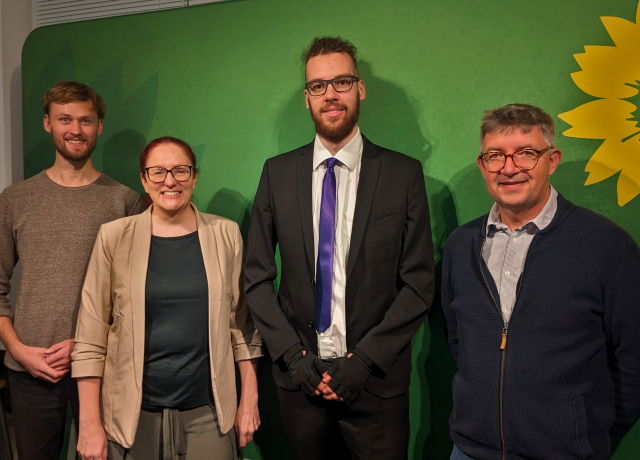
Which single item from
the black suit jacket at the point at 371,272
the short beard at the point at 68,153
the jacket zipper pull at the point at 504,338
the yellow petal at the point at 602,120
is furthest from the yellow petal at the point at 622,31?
the short beard at the point at 68,153

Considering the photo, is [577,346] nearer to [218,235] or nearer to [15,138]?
[218,235]

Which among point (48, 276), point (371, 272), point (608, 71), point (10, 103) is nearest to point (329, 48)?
point (371, 272)

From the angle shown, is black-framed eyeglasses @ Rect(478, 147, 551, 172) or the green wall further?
the green wall

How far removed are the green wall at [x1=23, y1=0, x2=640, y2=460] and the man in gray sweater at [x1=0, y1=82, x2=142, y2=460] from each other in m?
0.54

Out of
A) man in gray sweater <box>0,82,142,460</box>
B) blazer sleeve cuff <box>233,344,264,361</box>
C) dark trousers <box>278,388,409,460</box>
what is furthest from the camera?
man in gray sweater <box>0,82,142,460</box>

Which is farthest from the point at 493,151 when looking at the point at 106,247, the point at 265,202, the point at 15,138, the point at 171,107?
the point at 15,138

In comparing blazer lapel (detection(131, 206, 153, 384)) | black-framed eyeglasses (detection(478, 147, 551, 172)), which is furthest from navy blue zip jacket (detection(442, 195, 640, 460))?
blazer lapel (detection(131, 206, 153, 384))

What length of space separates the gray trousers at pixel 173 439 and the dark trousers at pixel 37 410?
53 cm

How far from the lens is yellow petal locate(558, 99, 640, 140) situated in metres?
2.20

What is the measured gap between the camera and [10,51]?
3471mm

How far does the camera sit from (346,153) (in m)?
2.13

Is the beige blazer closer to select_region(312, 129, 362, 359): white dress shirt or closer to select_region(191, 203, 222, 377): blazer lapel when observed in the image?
select_region(191, 203, 222, 377): blazer lapel

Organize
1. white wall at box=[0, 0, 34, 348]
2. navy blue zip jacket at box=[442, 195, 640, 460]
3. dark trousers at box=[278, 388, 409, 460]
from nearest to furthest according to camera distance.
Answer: navy blue zip jacket at box=[442, 195, 640, 460], dark trousers at box=[278, 388, 409, 460], white wall at box=[0, 0, 34, 348]

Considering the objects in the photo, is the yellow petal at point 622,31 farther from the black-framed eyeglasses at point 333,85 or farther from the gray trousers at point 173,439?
the gray trousers at point 173,439
